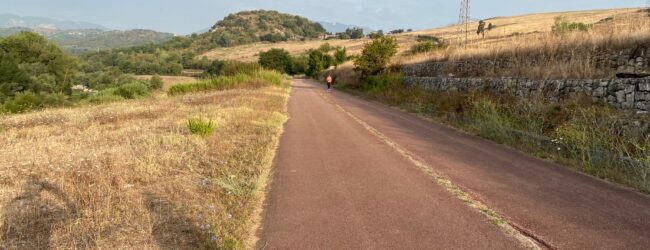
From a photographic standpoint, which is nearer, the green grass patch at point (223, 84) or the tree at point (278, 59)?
the green grass patch at point (223, 84)

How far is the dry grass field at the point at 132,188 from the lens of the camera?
4.25 metres

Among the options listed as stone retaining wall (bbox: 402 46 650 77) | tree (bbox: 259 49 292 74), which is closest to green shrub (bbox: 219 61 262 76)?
stone retaining wall (bbox: 402 46 650 77)

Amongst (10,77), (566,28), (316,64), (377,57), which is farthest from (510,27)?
(10,77)

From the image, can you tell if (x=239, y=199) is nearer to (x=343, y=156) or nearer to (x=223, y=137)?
(x=343, y=156)

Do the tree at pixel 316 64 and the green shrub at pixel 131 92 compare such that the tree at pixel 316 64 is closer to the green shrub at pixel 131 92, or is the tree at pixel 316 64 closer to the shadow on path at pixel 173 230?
the green shrub at pixel 131 92

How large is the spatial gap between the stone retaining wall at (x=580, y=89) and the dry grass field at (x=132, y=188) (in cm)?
882

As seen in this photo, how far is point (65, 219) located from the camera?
468 cm

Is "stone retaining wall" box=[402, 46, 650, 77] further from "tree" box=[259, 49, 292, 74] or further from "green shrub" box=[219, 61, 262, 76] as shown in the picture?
"tree" box=[259, 49, 292, 74]

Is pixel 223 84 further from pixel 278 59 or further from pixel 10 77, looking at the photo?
pixel 278 59

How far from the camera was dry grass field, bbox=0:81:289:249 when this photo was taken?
167 inches

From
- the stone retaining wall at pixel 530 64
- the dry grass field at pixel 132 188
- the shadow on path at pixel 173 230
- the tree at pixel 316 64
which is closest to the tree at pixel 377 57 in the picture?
the stone retaining wall at pixel 530 64

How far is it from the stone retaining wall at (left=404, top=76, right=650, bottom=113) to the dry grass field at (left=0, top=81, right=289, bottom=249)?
8816mm

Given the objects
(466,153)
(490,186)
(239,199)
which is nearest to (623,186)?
(490,186)

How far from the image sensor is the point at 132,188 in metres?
5.87
